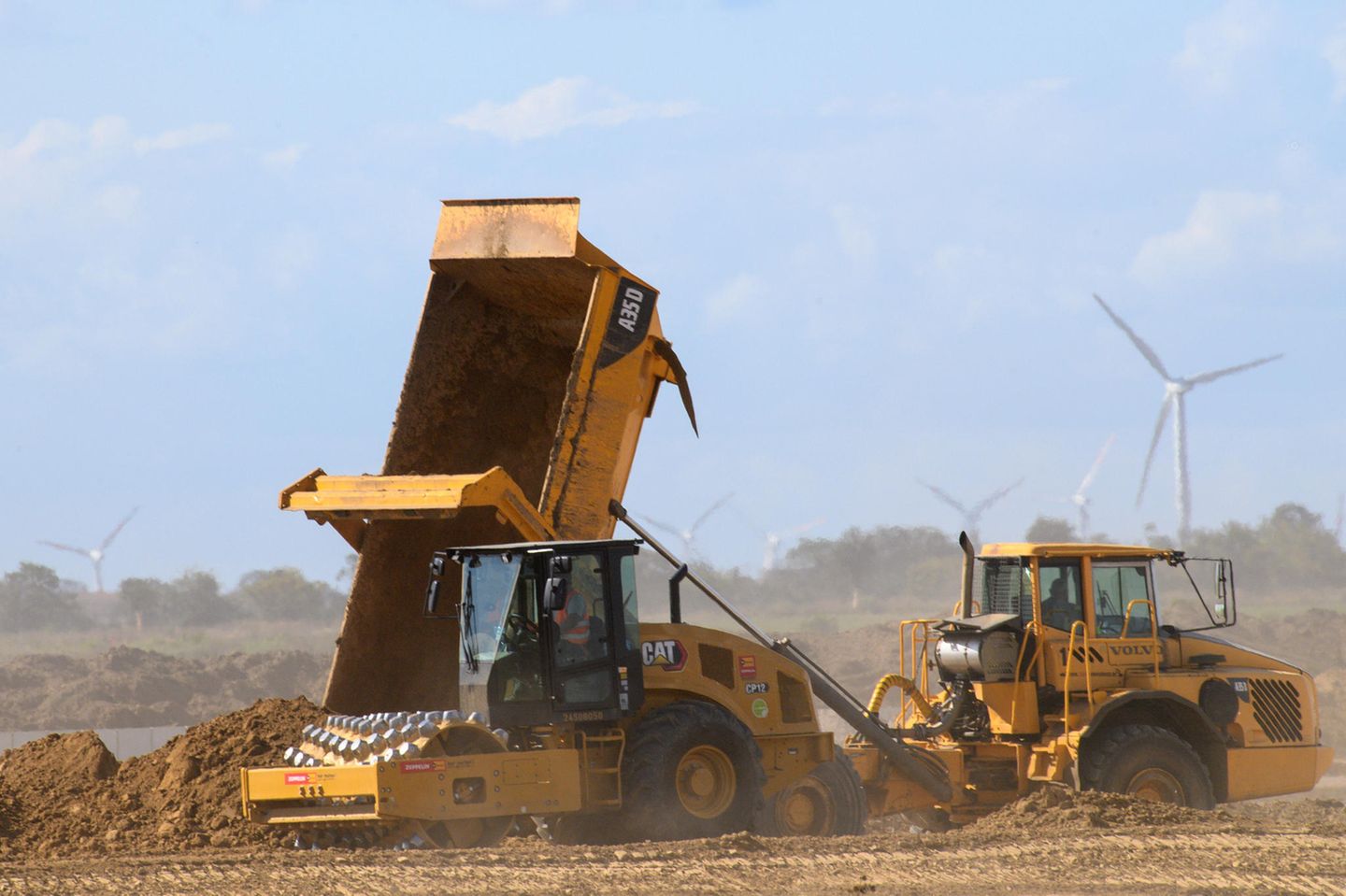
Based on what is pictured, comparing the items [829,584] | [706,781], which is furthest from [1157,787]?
[829,584]

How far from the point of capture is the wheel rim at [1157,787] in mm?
13078

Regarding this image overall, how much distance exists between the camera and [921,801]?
1329 cm

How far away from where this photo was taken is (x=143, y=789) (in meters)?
12.1

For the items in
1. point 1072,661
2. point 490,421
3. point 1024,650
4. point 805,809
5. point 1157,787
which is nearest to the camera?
point 805,809

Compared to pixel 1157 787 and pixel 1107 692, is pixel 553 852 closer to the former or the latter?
pixel 1107 692

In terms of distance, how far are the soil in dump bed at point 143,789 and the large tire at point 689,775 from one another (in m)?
2.38

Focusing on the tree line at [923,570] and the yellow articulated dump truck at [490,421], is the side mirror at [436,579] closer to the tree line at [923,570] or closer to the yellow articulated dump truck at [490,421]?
the yellow articulated dump truck at [490,421]

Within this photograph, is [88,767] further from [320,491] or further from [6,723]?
[6,723]

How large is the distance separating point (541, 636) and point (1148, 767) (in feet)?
17.3

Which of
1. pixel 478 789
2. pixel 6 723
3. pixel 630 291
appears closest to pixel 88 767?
pixel 478 789

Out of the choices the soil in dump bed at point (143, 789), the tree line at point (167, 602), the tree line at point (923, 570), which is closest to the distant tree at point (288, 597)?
the tree line at point (167, 602)

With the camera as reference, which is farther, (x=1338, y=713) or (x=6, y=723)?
(x=6, y=723)

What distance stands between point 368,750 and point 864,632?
34.5 m

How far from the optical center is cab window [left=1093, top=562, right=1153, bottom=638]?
1358cm
